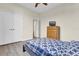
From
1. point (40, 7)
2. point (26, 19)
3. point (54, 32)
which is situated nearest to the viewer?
point (40, 7)

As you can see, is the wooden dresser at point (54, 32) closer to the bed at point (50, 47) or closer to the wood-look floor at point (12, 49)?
the bed at point (50, 47)

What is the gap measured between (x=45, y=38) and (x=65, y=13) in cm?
65

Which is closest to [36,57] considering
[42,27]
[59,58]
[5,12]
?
[59,58]

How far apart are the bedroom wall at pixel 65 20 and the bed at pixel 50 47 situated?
0.40 feet

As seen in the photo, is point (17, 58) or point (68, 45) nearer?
point (17, 58)

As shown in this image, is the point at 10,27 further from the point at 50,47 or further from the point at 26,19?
the point at 50,47

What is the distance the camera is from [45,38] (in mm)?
2594

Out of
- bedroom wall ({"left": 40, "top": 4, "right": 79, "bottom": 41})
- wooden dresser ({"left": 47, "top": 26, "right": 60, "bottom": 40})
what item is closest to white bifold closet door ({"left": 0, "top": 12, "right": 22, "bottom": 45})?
bedroom wall ({"left": 40, "top": 4, "right": 79, "bottom": 41})

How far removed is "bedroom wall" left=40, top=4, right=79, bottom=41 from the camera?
2.40 meters

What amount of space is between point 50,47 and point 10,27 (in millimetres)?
923

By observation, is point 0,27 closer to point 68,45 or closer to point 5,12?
point 5,12

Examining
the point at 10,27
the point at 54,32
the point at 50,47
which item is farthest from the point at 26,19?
the point at 50,47

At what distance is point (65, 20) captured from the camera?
2.52 m

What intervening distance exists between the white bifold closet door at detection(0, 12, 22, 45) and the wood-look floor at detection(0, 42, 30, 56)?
0.32ft
